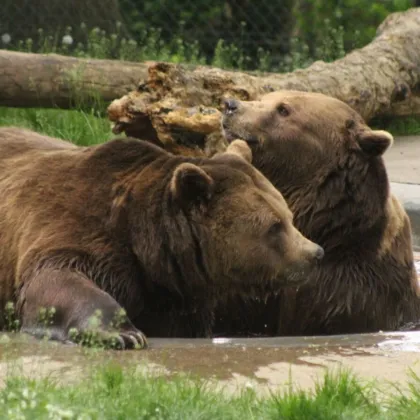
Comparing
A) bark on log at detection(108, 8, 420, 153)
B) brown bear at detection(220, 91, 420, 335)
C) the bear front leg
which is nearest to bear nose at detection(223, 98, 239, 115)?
brown bear at detection(220, 91, 420, 335)

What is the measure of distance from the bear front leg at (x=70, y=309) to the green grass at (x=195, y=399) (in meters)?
0.74

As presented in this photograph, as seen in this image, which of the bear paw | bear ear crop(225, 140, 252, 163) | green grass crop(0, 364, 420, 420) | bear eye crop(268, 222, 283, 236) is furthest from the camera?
bear ear crop(225, 140, 252, 163)

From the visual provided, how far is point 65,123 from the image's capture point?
36.2 ft

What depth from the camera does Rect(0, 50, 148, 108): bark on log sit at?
10609 millimetres

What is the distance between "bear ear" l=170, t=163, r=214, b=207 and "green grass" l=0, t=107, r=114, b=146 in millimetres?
4832

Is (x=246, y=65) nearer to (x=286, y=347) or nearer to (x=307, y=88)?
(x=307, y=88)

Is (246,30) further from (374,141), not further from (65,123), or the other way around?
(374,141)

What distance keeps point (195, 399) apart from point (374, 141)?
2.77 m

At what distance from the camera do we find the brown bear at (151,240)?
5723 mm

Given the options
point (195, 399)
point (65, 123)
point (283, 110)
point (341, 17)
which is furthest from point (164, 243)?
point (341, 17)

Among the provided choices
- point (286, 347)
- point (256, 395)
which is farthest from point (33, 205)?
point (256, 395)

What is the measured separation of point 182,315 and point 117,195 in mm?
647

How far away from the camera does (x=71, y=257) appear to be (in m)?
5.74

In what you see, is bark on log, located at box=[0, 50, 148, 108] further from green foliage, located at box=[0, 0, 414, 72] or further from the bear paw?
the bear paw
